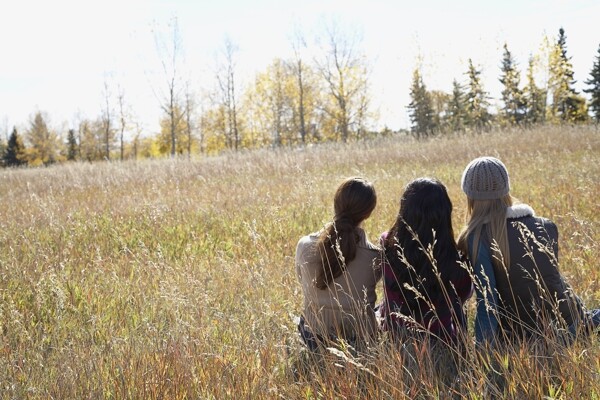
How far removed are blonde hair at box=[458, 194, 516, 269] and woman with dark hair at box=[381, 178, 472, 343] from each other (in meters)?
0.12

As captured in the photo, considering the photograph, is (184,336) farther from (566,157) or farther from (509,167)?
(566,157)

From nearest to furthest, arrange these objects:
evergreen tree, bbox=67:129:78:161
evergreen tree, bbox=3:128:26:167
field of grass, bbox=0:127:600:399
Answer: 1. field of grass, bbox=0:127:600:399
2. evergreen tree, bbox=3:128:26:167
3. evergreen tree, bbox=67:129:78:161

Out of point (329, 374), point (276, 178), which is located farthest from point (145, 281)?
point (276, 178)

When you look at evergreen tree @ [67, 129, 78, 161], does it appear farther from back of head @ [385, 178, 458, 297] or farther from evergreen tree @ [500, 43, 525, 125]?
back of head @ [385, 178, 458, 297]

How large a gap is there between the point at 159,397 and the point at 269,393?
1.59 ft

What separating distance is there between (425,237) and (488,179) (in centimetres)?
48

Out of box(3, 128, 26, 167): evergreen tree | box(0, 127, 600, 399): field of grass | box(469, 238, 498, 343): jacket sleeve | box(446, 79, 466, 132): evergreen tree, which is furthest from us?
box(3, 128, 26, 167): evergreen tree

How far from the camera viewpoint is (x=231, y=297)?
3676 mm

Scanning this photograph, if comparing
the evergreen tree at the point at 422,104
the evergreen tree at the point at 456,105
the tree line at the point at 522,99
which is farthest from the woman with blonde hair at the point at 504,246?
the evergreen tree at the point at 456,105

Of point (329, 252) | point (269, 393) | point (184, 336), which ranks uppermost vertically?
point (329, 252)

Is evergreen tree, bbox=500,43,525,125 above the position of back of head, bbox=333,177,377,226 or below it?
above

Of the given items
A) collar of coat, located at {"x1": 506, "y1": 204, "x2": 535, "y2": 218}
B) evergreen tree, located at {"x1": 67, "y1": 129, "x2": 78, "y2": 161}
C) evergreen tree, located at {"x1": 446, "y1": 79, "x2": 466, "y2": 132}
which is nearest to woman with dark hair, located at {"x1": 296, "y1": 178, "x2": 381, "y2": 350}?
collar of coat, located at {"x1": 506, "y1": 204, "x2": 535, "y2": 218}

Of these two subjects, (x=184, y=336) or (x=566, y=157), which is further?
(x=566, y=157)

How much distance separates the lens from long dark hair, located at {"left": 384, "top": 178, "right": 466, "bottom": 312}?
8.95ft
